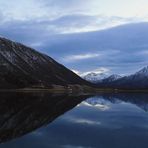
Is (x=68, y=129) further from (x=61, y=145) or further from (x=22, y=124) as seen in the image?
(x=61, y=145)

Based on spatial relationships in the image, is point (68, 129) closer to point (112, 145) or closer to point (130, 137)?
point (130, 137)

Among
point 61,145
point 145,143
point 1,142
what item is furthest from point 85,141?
point 1,142

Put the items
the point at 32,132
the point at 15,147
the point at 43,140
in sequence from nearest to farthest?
the point at 15,147 → the point at 43,140 → the point at 32,132

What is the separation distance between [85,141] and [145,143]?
17.1ft

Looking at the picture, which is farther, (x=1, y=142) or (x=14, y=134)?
(x=14, y=134)

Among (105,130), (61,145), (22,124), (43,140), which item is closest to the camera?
(61,145)

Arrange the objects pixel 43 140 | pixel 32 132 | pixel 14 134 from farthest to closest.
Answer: pixel 32 132 < pixel 14 134 < pixel 43 140

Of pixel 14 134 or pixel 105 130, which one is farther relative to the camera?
pixel 105 130

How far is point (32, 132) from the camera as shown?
41.7 m

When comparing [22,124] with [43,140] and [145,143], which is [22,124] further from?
[145,143]

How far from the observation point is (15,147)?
103 feet

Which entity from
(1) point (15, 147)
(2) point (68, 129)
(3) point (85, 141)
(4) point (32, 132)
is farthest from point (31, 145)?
(2) point (68, 129)

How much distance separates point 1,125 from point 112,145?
1687 cm

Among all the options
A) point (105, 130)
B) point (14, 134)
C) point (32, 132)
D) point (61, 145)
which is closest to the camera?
point (61, 145)
